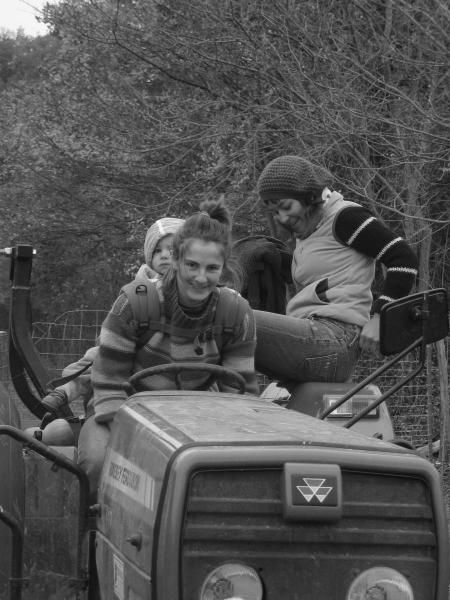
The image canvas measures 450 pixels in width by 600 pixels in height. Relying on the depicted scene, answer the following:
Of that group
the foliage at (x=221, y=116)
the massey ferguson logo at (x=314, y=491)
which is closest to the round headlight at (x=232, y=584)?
the massey ferguson logo at (x=314, y=491)

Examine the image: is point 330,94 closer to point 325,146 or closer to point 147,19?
point 325,146

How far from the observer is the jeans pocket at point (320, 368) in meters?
4.79

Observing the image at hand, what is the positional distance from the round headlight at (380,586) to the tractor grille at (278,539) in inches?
0.7

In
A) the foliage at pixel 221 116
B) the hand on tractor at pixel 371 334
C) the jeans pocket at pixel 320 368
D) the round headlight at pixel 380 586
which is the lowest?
the round headlight at pixel 380 586

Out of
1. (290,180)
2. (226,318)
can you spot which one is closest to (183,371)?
(226,318)

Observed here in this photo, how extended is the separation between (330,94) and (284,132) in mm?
1503

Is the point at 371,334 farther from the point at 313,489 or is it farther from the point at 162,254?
the point at 313,489

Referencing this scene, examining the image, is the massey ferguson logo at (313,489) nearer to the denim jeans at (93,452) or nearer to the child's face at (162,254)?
the denim jeans at (93,452)

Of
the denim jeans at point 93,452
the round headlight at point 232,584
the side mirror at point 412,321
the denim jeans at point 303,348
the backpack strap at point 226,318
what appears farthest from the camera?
the denim jeans at point 303,348

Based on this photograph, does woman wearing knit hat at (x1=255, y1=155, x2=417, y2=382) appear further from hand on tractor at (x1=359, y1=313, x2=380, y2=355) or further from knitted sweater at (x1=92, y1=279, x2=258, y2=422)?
knitted sweater at (x1=92, y1=279, x2=258, y2=422)

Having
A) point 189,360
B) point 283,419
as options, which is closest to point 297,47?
point 189,360

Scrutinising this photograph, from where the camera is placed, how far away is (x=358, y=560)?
2.80m

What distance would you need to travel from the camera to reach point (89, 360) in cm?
488

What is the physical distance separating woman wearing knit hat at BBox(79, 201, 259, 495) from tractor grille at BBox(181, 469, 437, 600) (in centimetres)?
99
